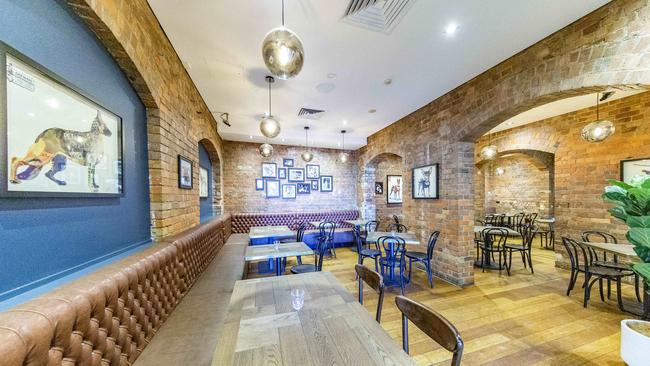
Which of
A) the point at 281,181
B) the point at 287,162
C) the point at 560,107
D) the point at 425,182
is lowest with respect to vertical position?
the point at 425,182

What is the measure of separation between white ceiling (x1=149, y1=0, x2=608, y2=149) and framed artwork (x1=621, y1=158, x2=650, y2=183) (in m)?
3.13

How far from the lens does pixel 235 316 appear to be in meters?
1.23

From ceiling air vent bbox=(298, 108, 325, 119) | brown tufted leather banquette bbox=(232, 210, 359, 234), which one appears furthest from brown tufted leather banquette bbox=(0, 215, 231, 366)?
brown tufted leather banquette bbox=(232, 210, 359, 234)

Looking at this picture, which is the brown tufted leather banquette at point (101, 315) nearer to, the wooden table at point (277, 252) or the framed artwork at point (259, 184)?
the wooden table at point (277, 252)

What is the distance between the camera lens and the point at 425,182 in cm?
408

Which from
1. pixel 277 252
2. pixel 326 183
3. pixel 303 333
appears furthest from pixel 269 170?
pixel 303 333

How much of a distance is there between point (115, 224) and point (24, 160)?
2.52ft

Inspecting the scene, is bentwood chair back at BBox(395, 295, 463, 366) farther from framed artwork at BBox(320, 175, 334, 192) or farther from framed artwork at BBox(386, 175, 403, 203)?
framed artwork at BBox(386, 175, 403, 203)

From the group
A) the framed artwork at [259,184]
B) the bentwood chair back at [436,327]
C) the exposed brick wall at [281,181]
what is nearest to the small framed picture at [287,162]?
the exposed brick wall at [281,181]

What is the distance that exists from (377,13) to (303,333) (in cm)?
251

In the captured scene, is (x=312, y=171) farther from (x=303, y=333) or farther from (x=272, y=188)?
(x=303, y=333)

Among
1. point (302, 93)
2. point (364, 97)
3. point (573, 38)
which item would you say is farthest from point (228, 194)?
point (573, 38)

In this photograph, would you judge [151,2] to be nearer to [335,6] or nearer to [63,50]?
[63,50]

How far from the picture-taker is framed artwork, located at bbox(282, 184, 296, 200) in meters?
6.92
